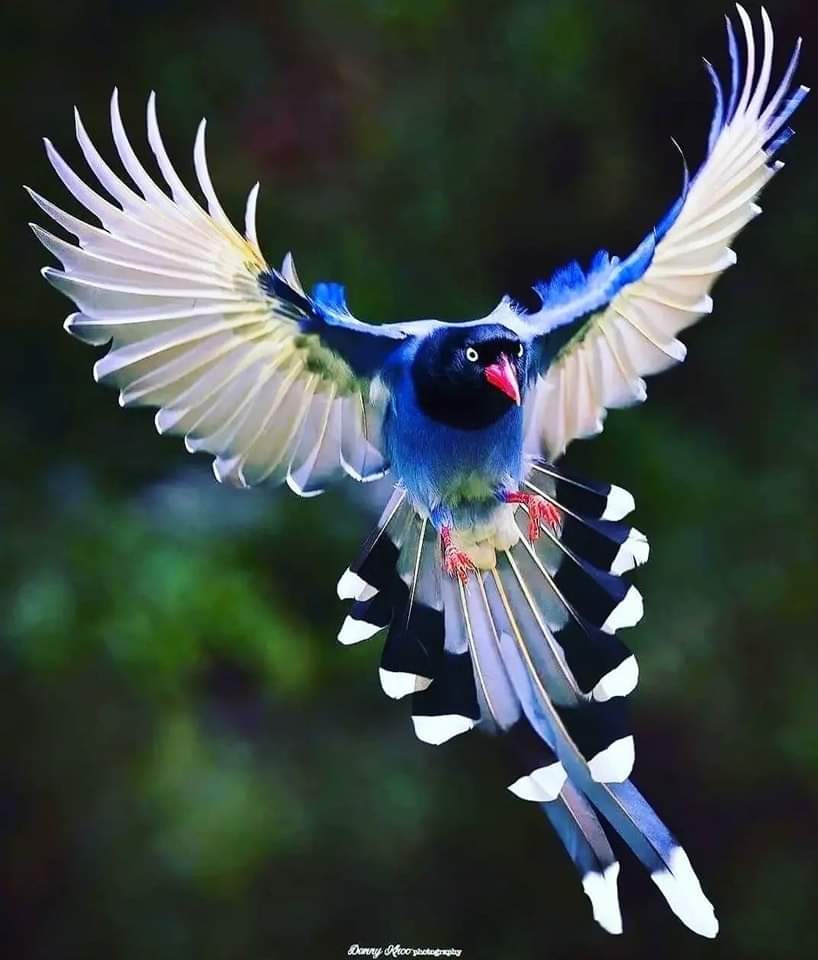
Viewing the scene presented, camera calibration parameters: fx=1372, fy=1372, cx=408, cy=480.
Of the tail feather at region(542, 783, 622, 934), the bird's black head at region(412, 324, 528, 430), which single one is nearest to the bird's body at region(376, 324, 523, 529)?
the bird's black head at region(412, 324, 528, 430)

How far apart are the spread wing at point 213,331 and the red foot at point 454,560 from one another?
0.20ft

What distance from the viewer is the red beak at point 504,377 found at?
0.73m

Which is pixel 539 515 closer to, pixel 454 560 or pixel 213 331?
pixel 454 560

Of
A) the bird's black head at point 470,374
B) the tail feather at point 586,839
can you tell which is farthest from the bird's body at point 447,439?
the tail feather at point 586,839

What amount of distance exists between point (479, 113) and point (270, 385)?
396 millimetres

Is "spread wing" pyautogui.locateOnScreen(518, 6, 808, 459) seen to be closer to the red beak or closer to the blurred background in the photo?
the red beak

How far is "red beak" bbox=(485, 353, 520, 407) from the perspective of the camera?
73 centimetres

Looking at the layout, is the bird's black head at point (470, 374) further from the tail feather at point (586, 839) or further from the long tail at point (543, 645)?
the tail feather at point (586, 839)

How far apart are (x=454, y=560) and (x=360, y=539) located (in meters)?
0.25

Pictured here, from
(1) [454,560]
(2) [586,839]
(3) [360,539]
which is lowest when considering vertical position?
(2) [586,839]

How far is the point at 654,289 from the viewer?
2.74 feet

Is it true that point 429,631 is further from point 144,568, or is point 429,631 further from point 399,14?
point 399,14

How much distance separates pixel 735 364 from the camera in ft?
3.91

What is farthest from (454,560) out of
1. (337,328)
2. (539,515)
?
(337,328)
